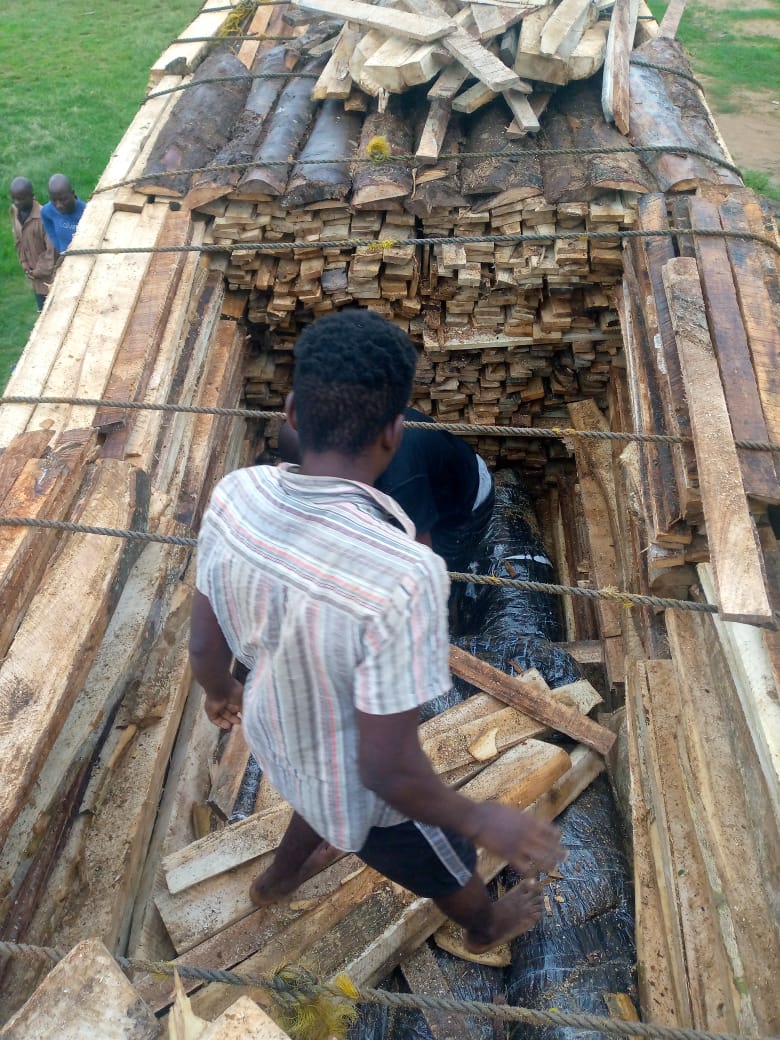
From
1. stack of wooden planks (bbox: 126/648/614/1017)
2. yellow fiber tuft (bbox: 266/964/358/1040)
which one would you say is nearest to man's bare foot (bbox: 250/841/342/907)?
stack of wooden planks (bbox: 126/648/614/1017)

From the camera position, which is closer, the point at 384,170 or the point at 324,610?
the point at 324,610

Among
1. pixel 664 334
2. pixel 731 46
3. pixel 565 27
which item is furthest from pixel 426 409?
pixel 731 46

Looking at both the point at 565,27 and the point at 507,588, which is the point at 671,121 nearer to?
the point at 565,27

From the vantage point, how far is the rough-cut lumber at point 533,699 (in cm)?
358

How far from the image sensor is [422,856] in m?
2.18

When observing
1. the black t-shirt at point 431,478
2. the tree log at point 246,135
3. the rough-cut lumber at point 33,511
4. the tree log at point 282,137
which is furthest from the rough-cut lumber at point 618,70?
the rough-cut lumber at point 33,511

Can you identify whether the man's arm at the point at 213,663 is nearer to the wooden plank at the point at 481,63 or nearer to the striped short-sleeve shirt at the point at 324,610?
the striped short-sleeve shirt at the point at 324,610

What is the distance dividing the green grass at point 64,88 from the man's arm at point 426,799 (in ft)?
23.3

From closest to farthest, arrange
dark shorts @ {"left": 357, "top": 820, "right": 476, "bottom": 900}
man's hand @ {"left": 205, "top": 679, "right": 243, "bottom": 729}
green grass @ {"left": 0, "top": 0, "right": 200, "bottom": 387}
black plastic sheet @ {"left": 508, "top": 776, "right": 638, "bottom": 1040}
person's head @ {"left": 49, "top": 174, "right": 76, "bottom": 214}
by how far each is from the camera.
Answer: dark shorts @ {"left": 357, "top": 820, "right": 476, "bottom": 900}, man's hand @ {"left": 205, "top": 679, "right": 243, "bottom": 729}, black plastic sheet @ {"left": 508, "top": 776, "right": 638, "bottom": 1040}, person's head @ {"left": 49, "top": 174, "right": 76, "bottom": 214}, green grass @ {"left": 0, "top": 0, "right": 200, "bottom": 387}

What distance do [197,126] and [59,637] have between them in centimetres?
426

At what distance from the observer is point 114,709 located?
320 cm

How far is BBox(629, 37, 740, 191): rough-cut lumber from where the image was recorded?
4.75 meters

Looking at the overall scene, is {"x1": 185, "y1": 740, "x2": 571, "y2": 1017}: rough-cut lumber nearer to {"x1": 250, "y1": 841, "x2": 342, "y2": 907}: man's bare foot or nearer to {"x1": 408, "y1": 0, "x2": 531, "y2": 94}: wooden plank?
{"x1": 250, "y1": 841, "x2": 342, "y2": 907}: man's bare foot

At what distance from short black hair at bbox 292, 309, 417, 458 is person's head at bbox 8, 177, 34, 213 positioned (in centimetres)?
617
